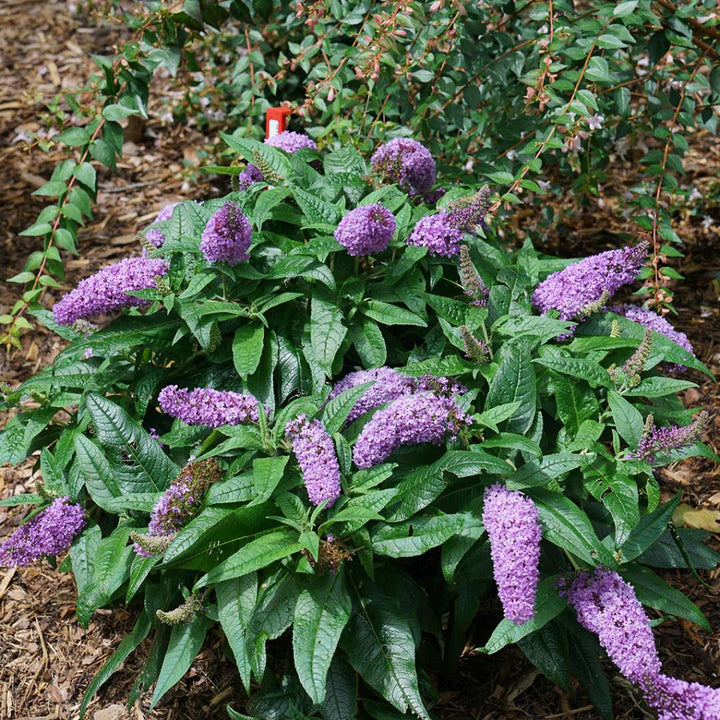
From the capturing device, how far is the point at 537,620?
7.97ft

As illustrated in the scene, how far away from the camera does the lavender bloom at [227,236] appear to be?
104 inches

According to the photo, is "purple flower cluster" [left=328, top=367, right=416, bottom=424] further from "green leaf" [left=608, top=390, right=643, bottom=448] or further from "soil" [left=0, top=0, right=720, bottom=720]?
"soil" [left=0, top=0, right=720, bottom=720]

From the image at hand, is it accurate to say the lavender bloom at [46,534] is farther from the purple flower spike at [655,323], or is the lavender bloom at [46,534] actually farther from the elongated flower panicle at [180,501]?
the purple flower spike at [655,323]

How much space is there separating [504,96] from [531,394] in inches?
78.9

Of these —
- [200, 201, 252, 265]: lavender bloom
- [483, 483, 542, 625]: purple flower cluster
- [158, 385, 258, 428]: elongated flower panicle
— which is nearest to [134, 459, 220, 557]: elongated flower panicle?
[158, 385, 258, 428]: elongated flower panicle

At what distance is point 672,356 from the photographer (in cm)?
279

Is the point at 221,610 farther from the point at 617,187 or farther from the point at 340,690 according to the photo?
the point at 617,187

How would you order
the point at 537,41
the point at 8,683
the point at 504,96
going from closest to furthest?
the point at 8,683
the point at 537,41
the point at 504,96

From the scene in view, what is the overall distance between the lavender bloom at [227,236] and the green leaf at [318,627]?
0.97 metres

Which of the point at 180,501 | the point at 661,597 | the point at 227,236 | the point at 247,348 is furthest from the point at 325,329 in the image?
the point at 661,597

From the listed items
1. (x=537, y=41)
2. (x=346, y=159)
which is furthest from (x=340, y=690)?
(x=537, y=41)

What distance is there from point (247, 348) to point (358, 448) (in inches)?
19.0

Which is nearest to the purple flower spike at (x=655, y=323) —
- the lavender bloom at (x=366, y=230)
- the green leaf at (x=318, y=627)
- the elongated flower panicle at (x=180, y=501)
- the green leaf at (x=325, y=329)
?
the lavender bloom at (x=366, y=230)

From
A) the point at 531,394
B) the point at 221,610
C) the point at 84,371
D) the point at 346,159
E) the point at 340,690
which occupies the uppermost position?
the point at 346,159
